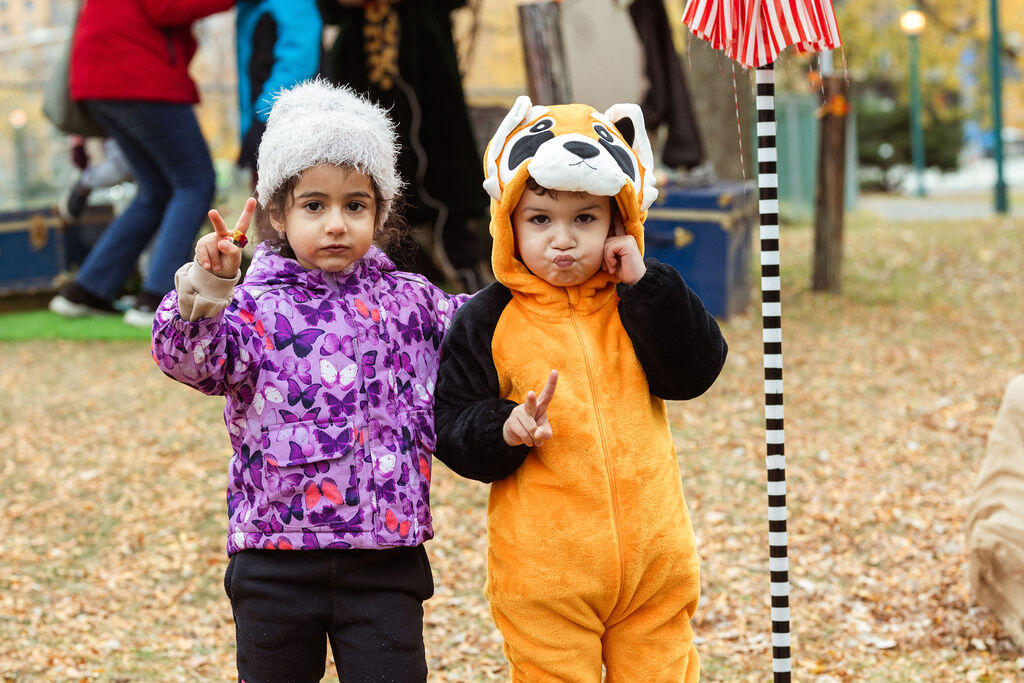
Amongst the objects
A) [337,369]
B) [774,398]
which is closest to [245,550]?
[337,369]

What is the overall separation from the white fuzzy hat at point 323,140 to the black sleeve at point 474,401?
1.04 ft

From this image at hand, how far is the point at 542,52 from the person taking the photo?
270 inches

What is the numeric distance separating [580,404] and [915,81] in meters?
21.0

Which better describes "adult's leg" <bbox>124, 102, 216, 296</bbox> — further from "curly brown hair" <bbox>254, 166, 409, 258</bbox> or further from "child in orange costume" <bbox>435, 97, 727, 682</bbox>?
"child in orange costume" <bbox>435, 97, 727, 682</bbox>

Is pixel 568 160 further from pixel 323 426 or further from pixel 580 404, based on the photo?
pixel 323 426

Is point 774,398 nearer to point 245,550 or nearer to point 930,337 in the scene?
point 245,550

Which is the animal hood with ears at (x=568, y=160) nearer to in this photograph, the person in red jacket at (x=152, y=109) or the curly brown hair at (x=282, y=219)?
the curly brown hair at (x=282, y=219)

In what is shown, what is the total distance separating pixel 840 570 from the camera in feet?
14.3

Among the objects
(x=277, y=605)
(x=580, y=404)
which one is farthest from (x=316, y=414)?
(x=580, y=404)

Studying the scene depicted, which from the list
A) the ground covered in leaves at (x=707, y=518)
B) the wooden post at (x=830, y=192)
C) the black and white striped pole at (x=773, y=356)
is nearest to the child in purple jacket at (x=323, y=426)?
the black and white striped pole at (x=773, y=356)

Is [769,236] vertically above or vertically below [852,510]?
above

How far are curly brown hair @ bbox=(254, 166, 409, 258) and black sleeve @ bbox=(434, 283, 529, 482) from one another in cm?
27

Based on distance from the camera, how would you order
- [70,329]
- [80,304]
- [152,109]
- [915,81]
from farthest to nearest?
[915,81] < [80,304] < [70,329] < [152,109]

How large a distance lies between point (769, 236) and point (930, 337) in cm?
560
